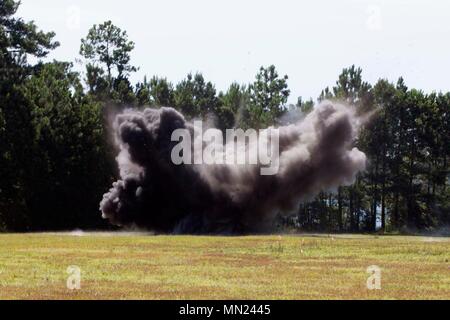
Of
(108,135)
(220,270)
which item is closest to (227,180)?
(108,135)

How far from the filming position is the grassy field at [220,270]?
102ft

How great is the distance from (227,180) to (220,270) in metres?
42.3

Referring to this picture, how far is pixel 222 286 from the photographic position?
33.1 metres

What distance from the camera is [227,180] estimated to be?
268ft

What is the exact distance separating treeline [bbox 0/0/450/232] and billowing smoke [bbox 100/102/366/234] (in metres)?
13.1

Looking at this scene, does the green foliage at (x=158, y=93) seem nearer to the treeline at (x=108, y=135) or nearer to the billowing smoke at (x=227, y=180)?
the treeline at (x=108, y=135)

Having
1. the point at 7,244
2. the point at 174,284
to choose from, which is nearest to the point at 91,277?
the point at 174,284

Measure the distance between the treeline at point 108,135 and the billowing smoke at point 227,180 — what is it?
13088 millimetres
